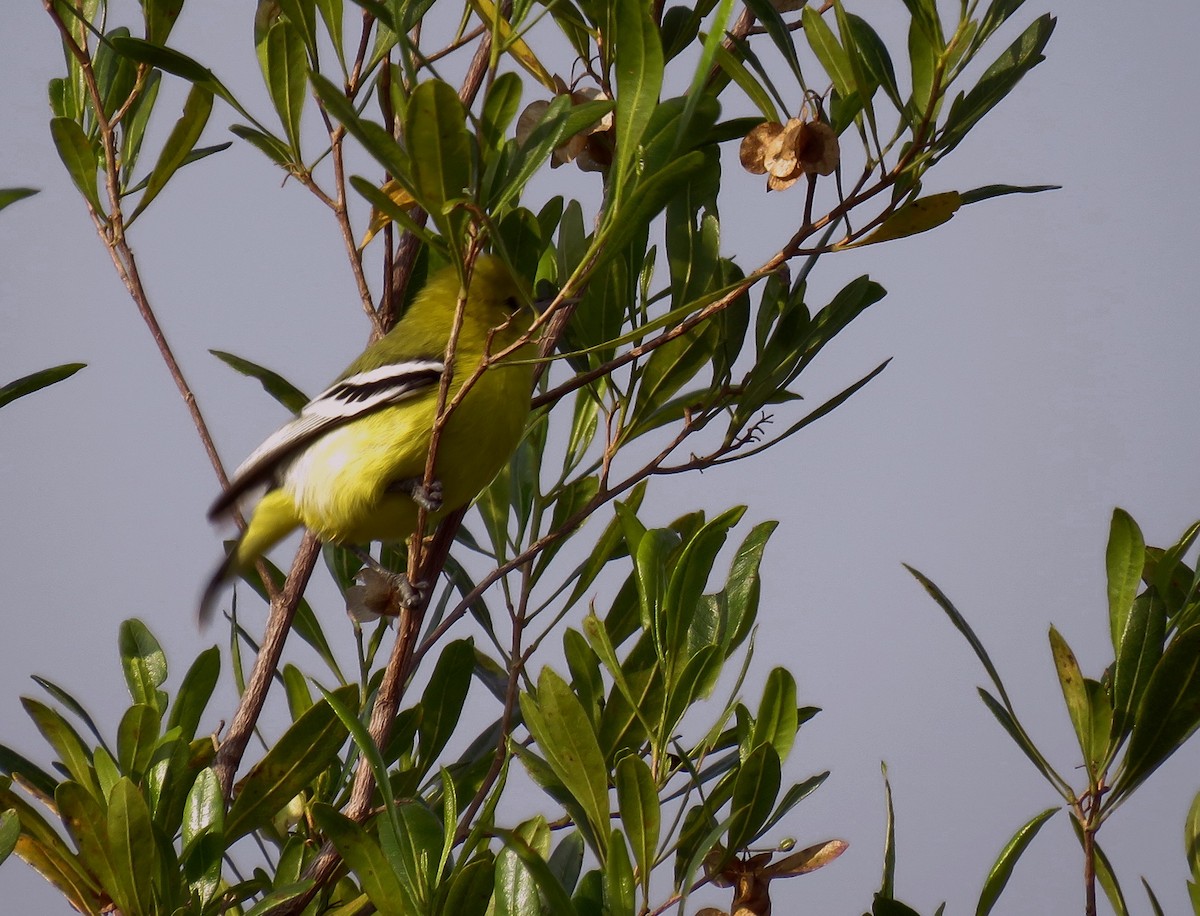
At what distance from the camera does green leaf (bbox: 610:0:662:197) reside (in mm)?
1466

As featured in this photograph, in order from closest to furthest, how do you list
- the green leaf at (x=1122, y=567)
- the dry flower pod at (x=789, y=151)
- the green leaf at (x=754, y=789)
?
the green leaf at (x=754, y=789) → the dry flower pod at (x=789, y=151) → the green leaf at (x=1122, y=567)

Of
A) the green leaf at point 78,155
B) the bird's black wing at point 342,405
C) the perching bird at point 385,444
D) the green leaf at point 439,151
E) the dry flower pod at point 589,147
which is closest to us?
the green leaf at point 439,151

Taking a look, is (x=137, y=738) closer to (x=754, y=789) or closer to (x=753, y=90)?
(x=754, y=789)

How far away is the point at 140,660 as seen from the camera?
2287 mm

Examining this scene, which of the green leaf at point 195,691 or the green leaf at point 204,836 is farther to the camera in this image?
the green leaf at point 195,691

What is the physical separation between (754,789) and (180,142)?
1744mm

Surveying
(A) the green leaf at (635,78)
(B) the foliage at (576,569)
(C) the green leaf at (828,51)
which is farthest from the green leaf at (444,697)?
(C) the green leaf at (828,51)

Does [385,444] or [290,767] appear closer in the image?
[290,767]

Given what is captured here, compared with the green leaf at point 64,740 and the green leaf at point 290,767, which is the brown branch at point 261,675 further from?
the green leaf at point 64,740

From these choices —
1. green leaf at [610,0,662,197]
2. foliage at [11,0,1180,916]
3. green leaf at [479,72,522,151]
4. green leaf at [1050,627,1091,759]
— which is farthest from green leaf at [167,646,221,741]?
green leaf at [1050,627,1091,759]

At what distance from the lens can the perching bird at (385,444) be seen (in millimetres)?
2656

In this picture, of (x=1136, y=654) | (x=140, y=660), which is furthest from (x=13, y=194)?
(x=1136, y=654)

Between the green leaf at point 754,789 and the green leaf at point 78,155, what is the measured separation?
5.69ft

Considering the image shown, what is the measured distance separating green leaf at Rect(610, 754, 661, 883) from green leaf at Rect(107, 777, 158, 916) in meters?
0.70
